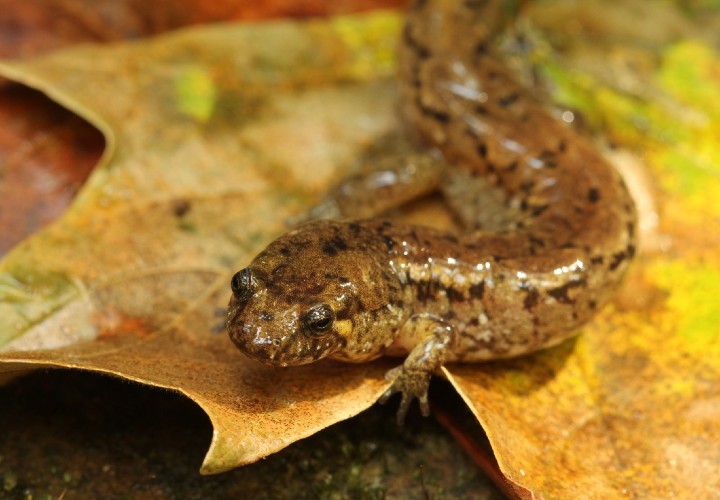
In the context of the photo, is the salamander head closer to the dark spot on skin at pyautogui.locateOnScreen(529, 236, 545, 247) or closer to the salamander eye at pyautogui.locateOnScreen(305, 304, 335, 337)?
the salamander eye at pyautogui.locateOnScreen(305, 304, 335, 337)

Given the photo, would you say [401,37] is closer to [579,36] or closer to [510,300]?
[579,36]

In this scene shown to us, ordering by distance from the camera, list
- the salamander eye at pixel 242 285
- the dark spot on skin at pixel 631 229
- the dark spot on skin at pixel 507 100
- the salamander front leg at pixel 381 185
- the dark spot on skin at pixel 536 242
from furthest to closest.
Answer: the dark spot on skin at pixel 507 100 < the salamander front leg at pixel 381 185 < the dark spot on skin at pixel 631 229 < the dark spot on skin at pixel 536 242 < the salamander eye at pixel 242 285

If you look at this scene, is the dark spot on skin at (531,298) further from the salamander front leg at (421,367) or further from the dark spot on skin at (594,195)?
the dark spot on skin at (594,195)

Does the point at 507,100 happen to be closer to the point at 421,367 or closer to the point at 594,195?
the point at 594,195

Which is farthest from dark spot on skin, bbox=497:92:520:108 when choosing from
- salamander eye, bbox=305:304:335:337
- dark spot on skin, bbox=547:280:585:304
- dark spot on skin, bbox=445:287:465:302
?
salamander eye, bbox=305:304:335:337

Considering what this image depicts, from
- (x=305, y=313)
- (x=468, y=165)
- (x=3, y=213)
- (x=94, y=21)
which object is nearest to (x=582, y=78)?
(x=468, y=165)

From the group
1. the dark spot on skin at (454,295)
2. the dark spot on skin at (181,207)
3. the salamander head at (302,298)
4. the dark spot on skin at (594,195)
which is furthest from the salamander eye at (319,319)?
the dark spot on skin at (594,195)
